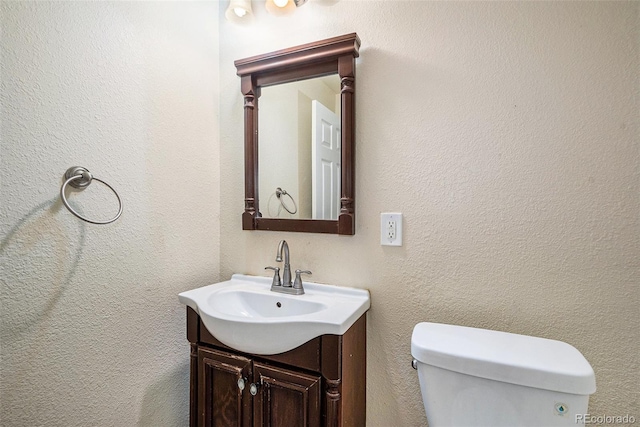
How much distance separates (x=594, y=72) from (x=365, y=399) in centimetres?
131

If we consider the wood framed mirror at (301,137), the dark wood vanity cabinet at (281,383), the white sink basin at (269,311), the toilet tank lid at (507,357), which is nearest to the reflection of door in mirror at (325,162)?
the wood framed mirror at (301,137)

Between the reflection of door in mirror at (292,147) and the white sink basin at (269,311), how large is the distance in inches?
12.3

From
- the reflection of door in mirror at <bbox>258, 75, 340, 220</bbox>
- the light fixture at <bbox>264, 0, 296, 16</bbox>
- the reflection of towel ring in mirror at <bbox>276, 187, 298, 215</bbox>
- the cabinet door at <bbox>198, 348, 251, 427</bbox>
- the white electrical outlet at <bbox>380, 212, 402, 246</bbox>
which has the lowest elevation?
the cabinet door at <bbox>198, 348, 251, 427</bbox>

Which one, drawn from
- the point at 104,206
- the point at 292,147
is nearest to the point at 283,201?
the point at 292,147

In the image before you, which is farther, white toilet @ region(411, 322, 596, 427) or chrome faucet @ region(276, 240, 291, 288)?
chrome faucet @ region(276, 240, 291, 288)

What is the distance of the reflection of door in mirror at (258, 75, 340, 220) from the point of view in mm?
1211

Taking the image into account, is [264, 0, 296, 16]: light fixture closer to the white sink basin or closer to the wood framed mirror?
the wood framed mirror

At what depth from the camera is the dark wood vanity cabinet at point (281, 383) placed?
894 millimetres

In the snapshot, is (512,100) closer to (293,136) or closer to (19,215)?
(293,136)

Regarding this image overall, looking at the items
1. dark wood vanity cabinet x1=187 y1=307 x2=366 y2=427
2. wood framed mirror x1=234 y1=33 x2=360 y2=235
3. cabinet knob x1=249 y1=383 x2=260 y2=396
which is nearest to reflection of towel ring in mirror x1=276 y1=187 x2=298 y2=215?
wood framed mirror x1=234 y1=33 x2=360 y2=235

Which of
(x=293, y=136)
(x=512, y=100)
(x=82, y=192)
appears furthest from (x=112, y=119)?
(x=512, y=100)

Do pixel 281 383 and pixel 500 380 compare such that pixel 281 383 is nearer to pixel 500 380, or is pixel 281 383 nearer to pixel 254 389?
pixel 254 389

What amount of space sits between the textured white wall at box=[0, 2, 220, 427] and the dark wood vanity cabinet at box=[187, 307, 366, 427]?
0.73ft

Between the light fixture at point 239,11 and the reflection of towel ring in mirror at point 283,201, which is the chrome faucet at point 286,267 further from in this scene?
the light fixture at point 239,11
